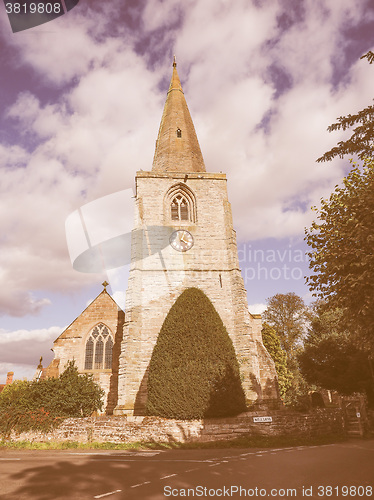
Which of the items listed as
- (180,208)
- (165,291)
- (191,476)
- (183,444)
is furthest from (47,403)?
(180,208)

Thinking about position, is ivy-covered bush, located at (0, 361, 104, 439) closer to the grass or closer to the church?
the grass

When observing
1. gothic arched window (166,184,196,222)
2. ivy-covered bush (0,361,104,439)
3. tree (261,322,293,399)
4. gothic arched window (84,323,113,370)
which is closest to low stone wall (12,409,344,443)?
ivy-covered bush (0,361,104,439)

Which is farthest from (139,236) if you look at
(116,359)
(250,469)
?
(250,469)

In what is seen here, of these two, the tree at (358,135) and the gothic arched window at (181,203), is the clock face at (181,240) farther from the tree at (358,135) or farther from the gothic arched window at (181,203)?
the tree at (358,135)

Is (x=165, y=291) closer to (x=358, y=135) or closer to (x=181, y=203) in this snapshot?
(x=181, y=203)

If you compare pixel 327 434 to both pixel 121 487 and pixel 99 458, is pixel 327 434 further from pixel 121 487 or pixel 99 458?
pixel 121 487

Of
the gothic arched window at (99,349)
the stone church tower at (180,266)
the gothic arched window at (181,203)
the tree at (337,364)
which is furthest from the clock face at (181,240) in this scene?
the tree at (337,364)

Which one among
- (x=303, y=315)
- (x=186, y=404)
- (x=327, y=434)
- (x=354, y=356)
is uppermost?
(x=303, y=315)

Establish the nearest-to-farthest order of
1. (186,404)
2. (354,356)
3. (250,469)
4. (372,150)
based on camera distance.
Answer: (250,469) → (372,150) → (186,404) → (354,356)

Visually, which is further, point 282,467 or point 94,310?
point 94,310

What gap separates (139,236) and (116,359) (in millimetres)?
8132

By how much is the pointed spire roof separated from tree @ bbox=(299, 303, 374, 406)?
48.5 ft

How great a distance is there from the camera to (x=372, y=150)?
543 inches

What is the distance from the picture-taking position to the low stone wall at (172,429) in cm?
1423
